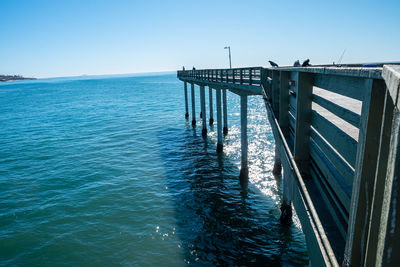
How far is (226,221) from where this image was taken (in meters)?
9.96

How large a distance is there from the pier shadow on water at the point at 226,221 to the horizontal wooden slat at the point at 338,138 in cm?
591

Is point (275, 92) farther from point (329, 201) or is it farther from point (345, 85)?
point (345, 85)

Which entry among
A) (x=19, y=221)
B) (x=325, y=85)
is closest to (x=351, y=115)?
(x=325, y=85)

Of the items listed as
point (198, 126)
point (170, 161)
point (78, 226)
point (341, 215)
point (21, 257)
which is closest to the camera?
point (341, 215)

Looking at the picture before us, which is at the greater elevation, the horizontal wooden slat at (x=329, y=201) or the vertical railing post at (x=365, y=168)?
the vertical railing post at (x=365, y=168)

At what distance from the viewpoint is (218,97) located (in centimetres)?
1750

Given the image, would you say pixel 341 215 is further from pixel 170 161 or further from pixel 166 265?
pixel 170 161

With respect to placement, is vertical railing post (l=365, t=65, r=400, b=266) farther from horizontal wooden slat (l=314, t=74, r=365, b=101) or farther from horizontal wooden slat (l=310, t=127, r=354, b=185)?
horizontal wooden slat (l=310, t=127, r=354, b=185)

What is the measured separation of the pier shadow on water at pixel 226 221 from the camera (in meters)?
8.09

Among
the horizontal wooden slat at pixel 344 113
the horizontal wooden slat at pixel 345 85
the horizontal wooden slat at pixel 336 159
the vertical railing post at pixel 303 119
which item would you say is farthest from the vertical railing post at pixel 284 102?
the horizontal wooden slat at pixel 345 85

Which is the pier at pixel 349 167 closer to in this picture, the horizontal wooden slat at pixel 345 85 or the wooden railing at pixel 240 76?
the horizontal wooden slat at pixel 345 85

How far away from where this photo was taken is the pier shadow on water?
809cm

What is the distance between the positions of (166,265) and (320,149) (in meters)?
6.37

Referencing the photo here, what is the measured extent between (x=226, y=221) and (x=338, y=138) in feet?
25.9
